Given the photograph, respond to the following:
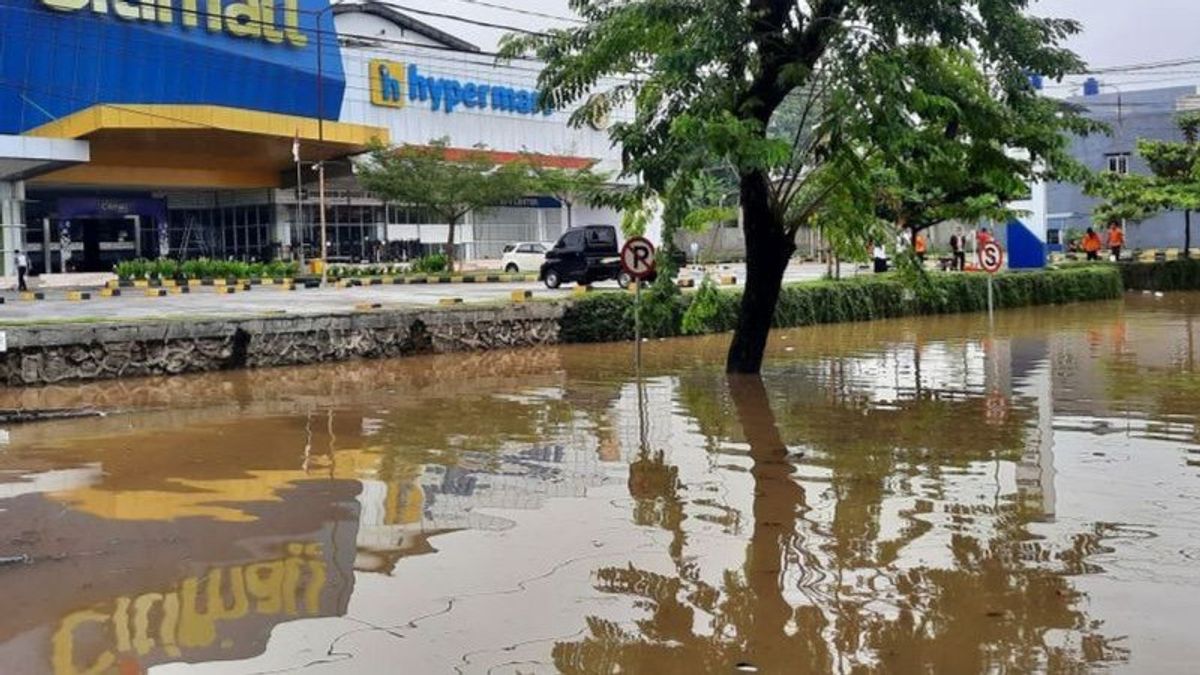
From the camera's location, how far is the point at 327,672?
5.53 metres

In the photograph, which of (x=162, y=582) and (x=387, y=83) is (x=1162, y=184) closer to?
(x=387, y=83)

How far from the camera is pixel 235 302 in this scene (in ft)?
93.1

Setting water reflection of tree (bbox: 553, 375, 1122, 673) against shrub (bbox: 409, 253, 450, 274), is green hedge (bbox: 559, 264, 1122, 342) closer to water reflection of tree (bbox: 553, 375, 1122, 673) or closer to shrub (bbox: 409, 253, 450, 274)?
water reflection of tree (bbox: 553, 375, 1122, 673)

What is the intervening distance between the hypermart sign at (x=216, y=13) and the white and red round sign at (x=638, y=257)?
34.4m

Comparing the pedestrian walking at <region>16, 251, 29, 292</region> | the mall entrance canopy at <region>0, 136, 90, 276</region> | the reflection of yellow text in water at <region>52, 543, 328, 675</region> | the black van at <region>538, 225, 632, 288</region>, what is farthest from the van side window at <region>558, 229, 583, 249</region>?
the reflection of yellow text in water at <region>52, 543, 328, 675</region>

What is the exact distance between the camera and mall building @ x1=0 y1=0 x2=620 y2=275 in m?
46.8

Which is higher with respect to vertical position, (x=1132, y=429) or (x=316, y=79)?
(x=316, y=79)

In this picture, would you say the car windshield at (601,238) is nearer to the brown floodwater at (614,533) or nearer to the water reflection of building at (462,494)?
the brown floodwater at (614,533)

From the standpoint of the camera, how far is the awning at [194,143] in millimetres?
45031

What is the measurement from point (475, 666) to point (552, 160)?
59.7 m

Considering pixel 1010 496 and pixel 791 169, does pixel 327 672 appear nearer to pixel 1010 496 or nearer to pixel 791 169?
pixel 1010 496

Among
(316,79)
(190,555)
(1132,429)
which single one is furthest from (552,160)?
(190,555)

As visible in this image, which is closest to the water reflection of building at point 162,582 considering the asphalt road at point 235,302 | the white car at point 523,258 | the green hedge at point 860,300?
the green hedge at point 860,300

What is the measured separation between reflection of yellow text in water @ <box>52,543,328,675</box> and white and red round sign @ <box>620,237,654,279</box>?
10.7m
